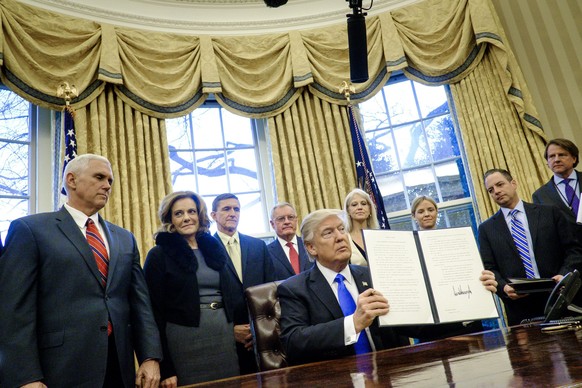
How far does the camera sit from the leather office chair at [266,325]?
6.59ft

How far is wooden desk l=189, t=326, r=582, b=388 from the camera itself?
854 mm

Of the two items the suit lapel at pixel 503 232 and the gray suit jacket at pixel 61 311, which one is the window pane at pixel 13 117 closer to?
the gray suit jacket at pixel 61 311

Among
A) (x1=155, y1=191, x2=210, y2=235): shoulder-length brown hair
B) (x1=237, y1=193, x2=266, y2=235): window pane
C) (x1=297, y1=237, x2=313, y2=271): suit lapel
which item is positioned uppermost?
(x1=237, y1=193, x2=266, y2=235): window pane

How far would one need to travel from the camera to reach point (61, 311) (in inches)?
77.1

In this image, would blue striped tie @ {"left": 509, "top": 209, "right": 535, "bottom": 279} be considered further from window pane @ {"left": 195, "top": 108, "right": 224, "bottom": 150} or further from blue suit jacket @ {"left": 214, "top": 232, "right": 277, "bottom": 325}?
window pane @ {"left": 195, "top": 108, "right": 224, "bottom": 150}

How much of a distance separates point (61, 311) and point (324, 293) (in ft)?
3.25

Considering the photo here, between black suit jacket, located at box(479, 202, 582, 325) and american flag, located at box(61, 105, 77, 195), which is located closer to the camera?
black suit jacket, located at box(479, 202, 582, 325)

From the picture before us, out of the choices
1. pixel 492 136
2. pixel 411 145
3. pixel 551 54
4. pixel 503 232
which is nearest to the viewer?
pixel 503 232

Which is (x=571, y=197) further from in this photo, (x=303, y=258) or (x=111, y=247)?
(x=111, y=247)

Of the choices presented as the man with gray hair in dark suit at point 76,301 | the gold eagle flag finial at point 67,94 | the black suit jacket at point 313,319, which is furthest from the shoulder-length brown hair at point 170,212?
the gold eagle flag finial at point 67,94

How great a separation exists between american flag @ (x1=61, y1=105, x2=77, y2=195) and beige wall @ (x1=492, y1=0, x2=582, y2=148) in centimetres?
391

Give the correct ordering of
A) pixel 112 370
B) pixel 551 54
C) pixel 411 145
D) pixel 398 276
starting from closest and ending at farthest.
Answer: pixel 398 276, pixel 112 370, pixel 551 54, pixel 411 145

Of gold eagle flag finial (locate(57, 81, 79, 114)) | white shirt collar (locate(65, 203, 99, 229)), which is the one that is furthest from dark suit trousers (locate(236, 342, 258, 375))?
gold eagle flag finial (locate(57, 81, 79, 114))

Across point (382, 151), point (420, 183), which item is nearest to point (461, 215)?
point (420, 183)
